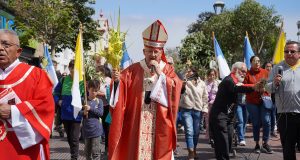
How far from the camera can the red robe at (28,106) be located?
4.00m

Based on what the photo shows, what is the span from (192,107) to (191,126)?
1.31 feet

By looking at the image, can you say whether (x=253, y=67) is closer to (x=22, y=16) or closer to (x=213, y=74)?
(x=213, y=74)

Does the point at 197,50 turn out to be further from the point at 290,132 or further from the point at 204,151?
the point at 290,132

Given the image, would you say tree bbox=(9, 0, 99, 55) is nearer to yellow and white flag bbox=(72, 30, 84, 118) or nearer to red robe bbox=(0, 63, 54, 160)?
yellow and white flag bbox=(72, 30, 84, 118)

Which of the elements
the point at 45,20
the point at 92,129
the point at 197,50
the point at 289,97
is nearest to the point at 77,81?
the point at 92,129

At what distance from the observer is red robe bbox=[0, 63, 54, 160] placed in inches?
157

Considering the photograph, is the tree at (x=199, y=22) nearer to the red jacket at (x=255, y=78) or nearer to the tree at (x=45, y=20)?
the tree at (x=45, y=20)

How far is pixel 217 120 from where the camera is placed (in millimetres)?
7680

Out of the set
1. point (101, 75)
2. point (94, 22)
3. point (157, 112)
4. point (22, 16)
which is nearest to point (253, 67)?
point (101, 75)

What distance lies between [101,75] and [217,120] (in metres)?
3.49

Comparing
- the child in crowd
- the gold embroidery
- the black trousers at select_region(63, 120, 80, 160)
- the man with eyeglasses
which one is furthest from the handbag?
the gold embroidery

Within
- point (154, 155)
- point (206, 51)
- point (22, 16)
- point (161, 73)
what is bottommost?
point (154, 155)

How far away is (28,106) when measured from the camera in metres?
3.99

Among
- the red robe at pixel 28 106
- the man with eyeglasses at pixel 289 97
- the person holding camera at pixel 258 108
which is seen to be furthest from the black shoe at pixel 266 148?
the red robe at pixel 28 106
